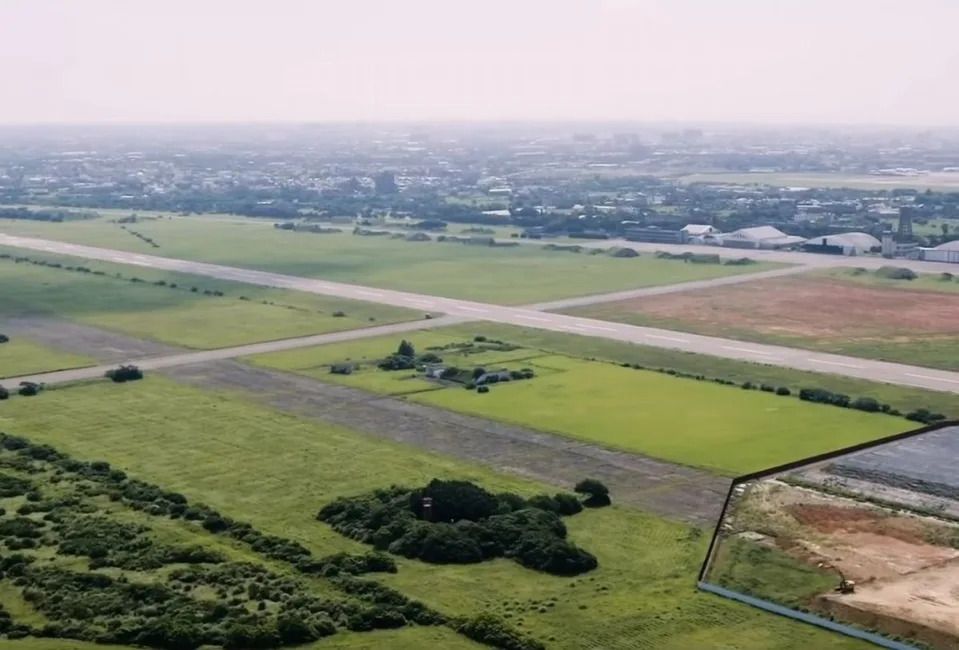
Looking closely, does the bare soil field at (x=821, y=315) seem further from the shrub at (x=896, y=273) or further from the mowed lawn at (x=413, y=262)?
the mowed lawn at (x=413, y=262)

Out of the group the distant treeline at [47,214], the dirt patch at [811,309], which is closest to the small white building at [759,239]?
the dirt patch at [811,309]

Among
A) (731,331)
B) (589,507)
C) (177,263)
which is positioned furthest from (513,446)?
(177,263)

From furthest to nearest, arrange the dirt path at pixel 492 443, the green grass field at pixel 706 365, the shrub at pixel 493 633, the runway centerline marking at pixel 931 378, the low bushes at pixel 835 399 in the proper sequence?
the runway centerline marking at pixel 931 378, the green grass field at pixel 706 365, the low bushes at pixel 835 399, the dirt path at pixel 492 443, the shrub at pixel 493 633

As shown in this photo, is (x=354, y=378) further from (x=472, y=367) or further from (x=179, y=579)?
(x=179, y=579)

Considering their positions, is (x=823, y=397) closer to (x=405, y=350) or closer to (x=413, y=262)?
(x=405, y=350)

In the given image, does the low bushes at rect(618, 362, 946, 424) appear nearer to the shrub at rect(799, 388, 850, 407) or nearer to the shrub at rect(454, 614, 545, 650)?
the shrub at rect(799, 388, 850, 407)

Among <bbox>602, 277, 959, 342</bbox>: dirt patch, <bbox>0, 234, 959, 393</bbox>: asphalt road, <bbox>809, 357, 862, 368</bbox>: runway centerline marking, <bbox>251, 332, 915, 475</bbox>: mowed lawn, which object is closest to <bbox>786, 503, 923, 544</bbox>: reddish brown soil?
<bbox>251, 332, 915, 475</bbox>: mowed lawn
